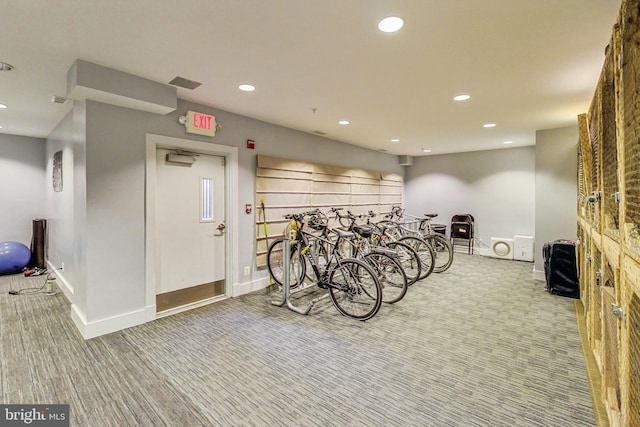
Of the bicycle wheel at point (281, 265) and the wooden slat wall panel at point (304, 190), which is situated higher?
the wooden slat wall panel at point (304, 190)

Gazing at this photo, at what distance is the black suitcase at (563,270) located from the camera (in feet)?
12.5

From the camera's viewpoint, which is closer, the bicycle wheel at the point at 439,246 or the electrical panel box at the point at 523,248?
the bicycle wheel at the point at 439,246

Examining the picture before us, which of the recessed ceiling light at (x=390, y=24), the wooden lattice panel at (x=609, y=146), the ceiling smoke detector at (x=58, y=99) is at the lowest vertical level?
the wooden lattice panel at (x=609, y=146)

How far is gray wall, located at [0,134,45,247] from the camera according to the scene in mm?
5090

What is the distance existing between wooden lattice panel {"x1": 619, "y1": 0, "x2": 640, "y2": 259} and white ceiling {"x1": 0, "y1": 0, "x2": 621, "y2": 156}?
78 centimetres

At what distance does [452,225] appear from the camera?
7.05 metres

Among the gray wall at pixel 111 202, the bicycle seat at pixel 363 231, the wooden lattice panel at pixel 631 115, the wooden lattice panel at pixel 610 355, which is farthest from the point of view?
the bicycle seat at pixel 363 231

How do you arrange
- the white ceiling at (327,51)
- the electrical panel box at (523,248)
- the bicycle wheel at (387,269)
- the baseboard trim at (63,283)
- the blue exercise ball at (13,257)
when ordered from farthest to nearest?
the electrical panel box at (523,248), the blue exercise ball at (13,257), the baseboard trim at (63,283), the bicycle wheel at (387,269), the white ceiling at (327,51)

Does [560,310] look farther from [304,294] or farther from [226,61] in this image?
[226,61]

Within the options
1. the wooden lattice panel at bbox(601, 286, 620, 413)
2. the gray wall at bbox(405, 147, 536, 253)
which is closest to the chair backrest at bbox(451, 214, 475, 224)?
the gray wall at bbox(405, 147, 536, 253)

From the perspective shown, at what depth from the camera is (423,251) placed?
4727 millimetres

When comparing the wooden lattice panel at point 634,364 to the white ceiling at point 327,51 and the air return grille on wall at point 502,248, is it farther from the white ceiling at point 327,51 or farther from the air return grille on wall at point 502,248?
the air return grille on wall at point 502,248

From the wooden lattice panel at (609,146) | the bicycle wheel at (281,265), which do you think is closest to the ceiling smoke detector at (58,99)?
the bicycle wheel at (281,265)

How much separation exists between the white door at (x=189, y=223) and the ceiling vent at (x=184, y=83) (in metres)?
0.81
